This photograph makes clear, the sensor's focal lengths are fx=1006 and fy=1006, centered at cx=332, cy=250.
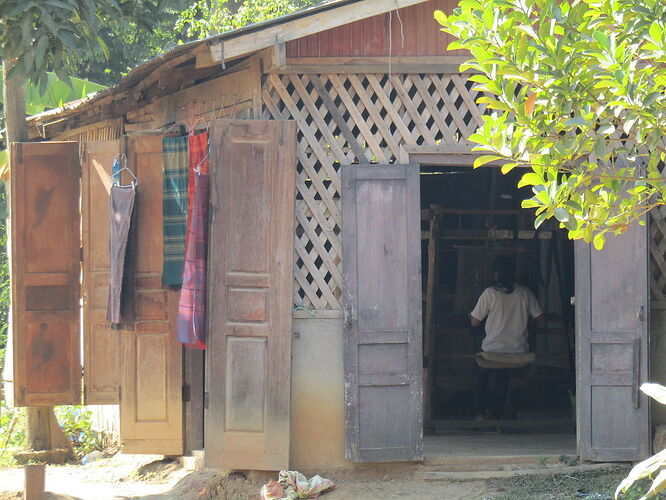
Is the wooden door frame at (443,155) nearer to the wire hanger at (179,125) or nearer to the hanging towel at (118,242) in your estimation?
the wire hanger at (179,125)

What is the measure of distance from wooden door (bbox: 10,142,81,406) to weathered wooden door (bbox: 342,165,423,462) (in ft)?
7.55

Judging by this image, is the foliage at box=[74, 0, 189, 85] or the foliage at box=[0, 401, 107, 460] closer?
the foliage at box=[0, 401, 107, 460]

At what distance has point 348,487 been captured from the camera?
740cm

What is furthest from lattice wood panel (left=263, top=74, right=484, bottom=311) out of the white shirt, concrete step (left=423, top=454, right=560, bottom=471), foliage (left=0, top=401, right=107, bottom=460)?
foliage (left=0, top=401, right=107, bottom=460)

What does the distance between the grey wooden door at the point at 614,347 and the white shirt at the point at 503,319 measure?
1985mm

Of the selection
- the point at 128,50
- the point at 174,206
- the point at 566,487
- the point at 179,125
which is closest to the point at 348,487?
the point at 566,487

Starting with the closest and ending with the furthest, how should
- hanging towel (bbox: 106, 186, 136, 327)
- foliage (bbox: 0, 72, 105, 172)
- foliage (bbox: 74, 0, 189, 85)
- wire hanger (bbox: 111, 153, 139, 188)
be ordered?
1. hanging towel (bbox: 106, 186, 136, 327)
2. wire hanger (bbox: 111, 153, 139, 188)
3. foliage (bbox: 0, 72, 105, 172)
4. foliage (bbox: 74, 0, 189, 85)

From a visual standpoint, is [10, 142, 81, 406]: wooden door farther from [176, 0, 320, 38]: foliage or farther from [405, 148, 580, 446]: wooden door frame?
[176, 0, 320, 38]: foliage

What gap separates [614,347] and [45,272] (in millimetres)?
4506

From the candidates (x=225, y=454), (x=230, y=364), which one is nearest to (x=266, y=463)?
(x=225, y=454)

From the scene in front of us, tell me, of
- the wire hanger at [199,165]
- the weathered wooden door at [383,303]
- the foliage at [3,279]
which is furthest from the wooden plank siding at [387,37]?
the foliage at [3,279]

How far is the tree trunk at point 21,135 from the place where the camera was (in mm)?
8742

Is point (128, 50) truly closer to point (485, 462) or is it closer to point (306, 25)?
point (306, 25)

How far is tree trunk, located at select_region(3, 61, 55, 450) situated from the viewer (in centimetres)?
874
